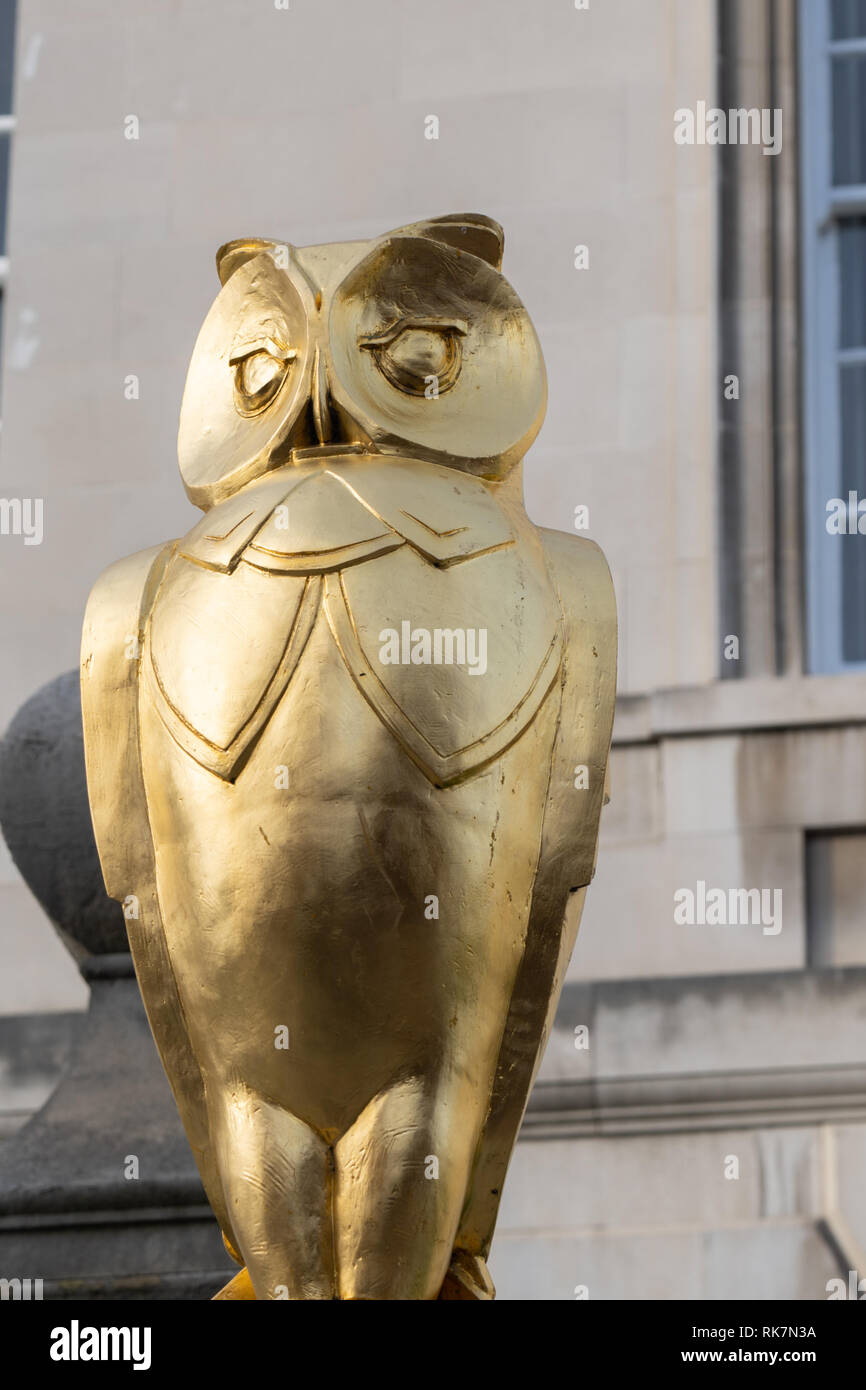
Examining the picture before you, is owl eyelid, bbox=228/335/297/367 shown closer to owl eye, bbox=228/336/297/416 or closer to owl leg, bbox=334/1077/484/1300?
owl eye, bbox=228/336/297/416

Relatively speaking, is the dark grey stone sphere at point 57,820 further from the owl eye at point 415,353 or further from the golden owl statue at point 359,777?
the owl eye at point 415,353

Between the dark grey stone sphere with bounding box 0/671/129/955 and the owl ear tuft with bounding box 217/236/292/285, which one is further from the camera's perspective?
the dark grey stone sphere with bounding box 0/671/129/955

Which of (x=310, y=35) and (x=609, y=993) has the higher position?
(x=310, y=35)

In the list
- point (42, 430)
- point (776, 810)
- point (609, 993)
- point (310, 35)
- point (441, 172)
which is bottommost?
point (609, 993)

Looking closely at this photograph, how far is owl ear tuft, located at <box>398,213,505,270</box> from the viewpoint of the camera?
2.01 m

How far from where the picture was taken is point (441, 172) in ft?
17.1

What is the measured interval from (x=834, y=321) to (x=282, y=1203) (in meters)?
3.91

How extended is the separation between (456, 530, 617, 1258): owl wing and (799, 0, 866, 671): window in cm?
315

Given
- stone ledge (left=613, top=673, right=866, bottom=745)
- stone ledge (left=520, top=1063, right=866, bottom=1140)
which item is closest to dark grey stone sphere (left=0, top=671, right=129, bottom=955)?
stone ledge (left=520, top=1063, right=866, bottom=1140)

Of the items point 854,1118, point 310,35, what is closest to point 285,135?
point 310,35

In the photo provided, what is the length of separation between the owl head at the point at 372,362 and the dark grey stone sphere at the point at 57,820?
1.07 meters
